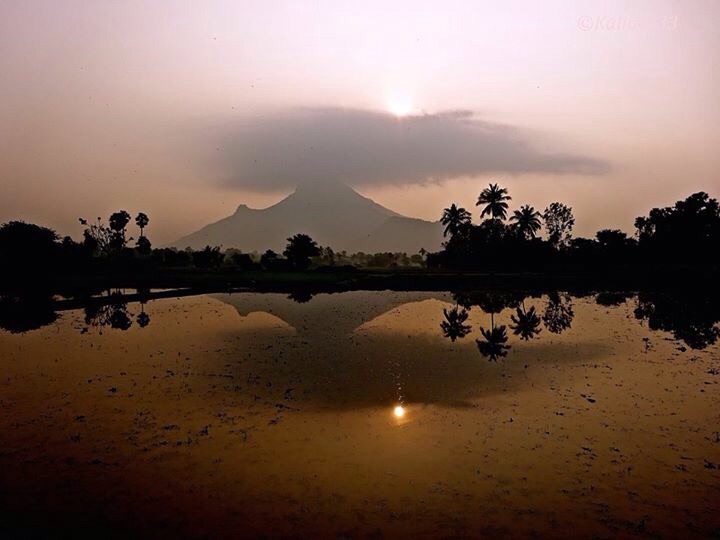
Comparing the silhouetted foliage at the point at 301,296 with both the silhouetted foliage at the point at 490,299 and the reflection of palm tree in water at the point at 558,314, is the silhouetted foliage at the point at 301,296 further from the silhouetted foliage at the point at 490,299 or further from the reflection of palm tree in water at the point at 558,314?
the reflection of palm tree in water at the point at 558,314

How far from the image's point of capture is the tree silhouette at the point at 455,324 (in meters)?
30.0

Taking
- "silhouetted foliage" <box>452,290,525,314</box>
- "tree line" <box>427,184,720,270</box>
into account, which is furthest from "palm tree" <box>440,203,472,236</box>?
"silhouetted foliage" <box>452,290,525,314</box>

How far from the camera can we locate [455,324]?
34000 millimetres

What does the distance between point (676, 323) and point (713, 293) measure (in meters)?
24.3

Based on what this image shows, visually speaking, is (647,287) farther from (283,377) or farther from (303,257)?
(303,257)

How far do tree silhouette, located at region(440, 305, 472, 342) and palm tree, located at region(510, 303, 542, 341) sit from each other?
3193 mm

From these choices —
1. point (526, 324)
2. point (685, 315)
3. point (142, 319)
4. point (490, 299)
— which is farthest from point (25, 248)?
point (685, 315)

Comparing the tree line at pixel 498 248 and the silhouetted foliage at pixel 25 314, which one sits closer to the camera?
the silhouetted foliage at pixel 25 314

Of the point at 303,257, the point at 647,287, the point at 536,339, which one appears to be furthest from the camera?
the point at 303,257

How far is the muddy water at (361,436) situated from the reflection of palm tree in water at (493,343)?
28cm

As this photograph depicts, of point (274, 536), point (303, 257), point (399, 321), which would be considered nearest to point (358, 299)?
point (399, 321)

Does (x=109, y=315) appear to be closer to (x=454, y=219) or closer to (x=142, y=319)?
(x=142, y=319)

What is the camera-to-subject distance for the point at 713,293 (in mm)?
51062

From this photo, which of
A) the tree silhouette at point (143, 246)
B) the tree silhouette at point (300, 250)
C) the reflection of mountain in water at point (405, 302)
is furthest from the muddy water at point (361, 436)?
the tree silhouette at point (143, 246)
